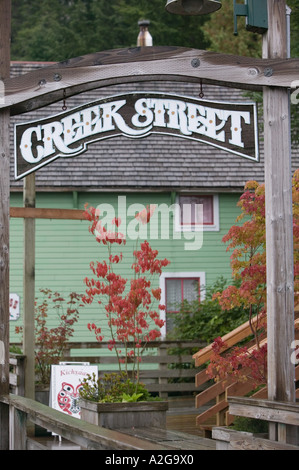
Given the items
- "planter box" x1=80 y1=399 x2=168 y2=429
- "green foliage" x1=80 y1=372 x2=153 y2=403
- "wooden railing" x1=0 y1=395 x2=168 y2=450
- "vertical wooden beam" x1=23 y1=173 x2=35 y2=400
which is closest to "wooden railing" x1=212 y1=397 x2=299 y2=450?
"wooden railing" x1=0 y1=395 x2=168 y2=450

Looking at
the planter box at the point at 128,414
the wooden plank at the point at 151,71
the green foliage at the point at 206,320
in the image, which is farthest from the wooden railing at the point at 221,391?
the wooden plank at the point at 151,71

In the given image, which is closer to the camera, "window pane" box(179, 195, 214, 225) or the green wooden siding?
the green wooden siding

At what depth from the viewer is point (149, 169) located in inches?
725

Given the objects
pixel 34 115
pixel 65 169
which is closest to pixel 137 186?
pixel 65 169

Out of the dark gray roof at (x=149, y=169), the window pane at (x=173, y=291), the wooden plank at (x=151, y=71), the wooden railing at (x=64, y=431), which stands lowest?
the wooden railing at (x=64, y=431)

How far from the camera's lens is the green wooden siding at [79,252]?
18.0 metres

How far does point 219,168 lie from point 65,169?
342cm

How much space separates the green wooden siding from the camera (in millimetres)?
18047

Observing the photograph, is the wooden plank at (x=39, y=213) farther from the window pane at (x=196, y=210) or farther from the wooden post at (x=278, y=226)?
the window pane at (x=196, y=210)

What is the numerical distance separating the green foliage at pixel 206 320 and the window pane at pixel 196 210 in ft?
9.73

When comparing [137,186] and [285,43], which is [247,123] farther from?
[137,186]

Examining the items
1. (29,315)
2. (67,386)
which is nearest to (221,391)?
(67,386)

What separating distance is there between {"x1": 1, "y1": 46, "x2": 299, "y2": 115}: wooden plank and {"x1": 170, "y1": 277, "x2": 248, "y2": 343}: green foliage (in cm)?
767

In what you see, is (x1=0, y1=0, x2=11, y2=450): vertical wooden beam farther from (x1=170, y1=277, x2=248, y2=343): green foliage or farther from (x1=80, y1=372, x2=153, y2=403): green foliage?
(x1=170, y1=277, x2=248, y2=343): green foliage
